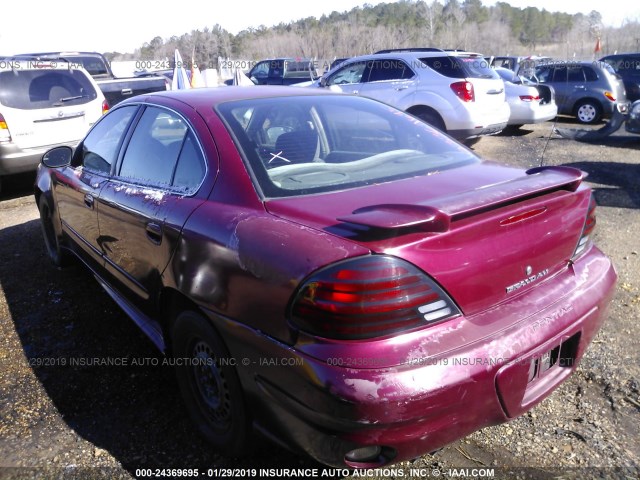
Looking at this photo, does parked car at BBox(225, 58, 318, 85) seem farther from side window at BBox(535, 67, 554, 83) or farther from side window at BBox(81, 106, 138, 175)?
side window at BBox(81, 106, 138, 175)

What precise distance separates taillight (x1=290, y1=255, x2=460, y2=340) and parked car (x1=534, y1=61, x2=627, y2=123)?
42.5 feet

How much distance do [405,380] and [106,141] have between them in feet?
9.21

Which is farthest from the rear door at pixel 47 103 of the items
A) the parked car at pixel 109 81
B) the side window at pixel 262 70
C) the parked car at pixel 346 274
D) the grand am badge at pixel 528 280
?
the side window at pixel 262 70

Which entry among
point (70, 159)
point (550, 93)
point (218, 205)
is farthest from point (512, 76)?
point (218, 205)

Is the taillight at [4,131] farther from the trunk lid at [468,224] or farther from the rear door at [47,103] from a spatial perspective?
the trunk lid at [468,224]

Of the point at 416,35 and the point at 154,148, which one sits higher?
the point at 416,35

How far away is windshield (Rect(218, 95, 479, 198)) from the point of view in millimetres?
2357

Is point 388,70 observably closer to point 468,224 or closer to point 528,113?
point 528,113

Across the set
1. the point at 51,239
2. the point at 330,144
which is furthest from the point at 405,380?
the point at 51,239

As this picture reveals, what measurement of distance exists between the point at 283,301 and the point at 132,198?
143cm

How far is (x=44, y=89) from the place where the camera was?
7.55m

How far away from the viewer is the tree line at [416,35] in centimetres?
5038

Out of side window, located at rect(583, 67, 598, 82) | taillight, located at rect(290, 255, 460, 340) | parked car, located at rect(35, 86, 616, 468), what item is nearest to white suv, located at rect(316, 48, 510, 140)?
side window, located at rect(583, 67, 598, 82)

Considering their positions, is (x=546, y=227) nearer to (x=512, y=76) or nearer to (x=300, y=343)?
(x=300, y=343)
